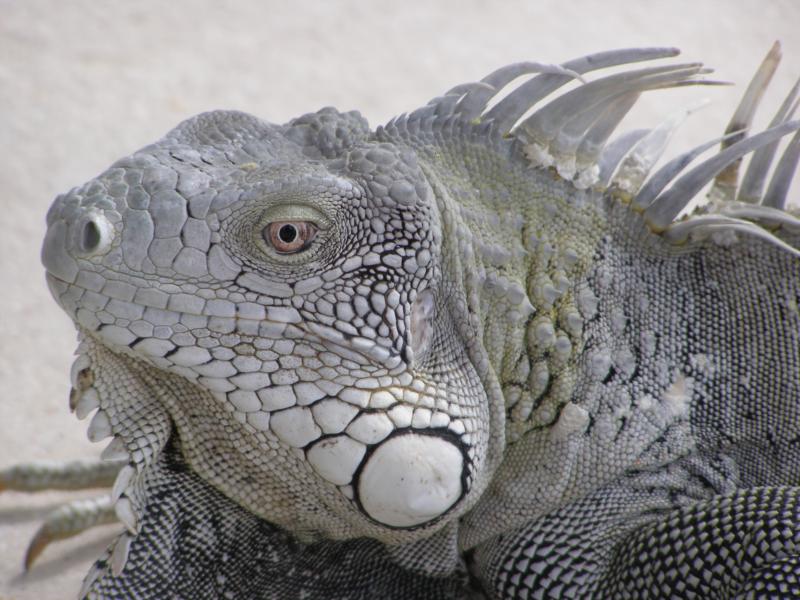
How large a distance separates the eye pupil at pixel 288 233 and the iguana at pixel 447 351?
1 cm

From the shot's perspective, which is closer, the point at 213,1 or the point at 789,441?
the point at 789,441

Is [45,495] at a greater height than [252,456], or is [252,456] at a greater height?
[252,456]

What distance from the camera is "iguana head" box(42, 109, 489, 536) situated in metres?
2.01

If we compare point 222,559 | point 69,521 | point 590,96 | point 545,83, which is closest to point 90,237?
point 222,559

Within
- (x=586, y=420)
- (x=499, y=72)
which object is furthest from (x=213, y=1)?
(x=586, y=420)

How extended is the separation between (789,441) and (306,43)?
18.3 ft

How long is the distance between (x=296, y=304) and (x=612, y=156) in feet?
3.57

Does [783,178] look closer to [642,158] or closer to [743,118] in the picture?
[743,118]

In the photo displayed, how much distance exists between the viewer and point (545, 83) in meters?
2.44

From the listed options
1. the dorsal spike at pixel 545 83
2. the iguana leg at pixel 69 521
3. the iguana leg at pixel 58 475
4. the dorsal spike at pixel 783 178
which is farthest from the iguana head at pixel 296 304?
the iguana leg at pixel 58 475

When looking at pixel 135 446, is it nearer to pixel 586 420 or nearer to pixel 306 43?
pixel 586 420

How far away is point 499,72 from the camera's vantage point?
2461 mm

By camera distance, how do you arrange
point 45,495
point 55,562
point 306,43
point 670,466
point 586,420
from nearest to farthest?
1. point 586,420
2. point 670,466
3. point 55,562
4. point 45,495
5. point 306,43

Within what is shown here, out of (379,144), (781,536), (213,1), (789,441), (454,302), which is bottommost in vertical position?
(781,536)
